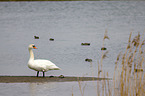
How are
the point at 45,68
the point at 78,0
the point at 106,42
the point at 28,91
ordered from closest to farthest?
the point at 28,91 < the point at 45,68 < the point at 106,42 < the point at 78,0

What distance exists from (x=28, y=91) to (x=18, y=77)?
6.61 feet

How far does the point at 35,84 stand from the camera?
11680 mm

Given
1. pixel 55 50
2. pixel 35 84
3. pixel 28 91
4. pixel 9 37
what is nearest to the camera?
pixel 28 91

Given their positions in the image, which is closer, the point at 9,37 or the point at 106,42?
the point at 106,42

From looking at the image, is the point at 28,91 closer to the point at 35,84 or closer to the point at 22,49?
the point at 35,84

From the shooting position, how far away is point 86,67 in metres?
14.6

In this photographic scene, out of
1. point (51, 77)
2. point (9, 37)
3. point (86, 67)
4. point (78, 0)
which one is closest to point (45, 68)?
point (51, 77)

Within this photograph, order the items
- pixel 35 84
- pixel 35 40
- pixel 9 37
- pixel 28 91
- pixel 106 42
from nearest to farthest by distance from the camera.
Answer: pixel 28 91, pixel 35 84, pixel 106 42, pixel 35 40, pixel 9 37

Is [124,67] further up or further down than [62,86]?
further up

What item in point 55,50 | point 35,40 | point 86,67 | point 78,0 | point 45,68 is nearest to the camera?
point 45,68

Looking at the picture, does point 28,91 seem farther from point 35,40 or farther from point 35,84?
point 35,40

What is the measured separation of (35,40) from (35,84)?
43.3 feet

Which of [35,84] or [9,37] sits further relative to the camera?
[9,37]

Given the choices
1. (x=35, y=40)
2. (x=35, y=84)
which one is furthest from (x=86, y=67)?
(x=35, y=40)
